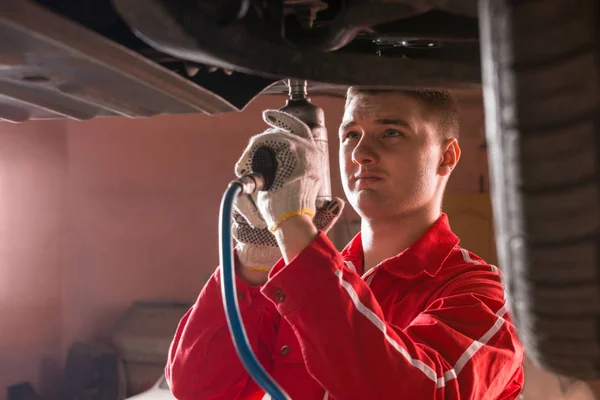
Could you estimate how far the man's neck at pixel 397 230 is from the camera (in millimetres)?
1191

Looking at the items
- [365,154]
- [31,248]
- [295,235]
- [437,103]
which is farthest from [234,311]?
[31,248]

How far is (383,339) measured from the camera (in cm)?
81

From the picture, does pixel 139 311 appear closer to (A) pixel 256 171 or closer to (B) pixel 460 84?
(A) pixel 256 171

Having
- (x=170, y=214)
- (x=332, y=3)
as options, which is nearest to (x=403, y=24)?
(x=332, y=3)

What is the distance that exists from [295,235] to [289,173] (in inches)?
3.0

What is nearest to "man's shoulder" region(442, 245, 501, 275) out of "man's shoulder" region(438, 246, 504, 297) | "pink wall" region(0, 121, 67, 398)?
"man's shoulder" region(438, 246, 504, 297)

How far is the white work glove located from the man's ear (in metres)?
0.39

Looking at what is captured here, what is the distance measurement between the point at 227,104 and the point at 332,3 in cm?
17

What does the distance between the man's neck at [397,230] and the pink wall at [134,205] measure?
157cm

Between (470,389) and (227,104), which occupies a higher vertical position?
(227,104)

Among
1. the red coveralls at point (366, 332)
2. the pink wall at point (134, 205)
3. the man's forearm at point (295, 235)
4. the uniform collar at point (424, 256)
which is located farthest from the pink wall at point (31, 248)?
the man's forearm at point (295, 235)

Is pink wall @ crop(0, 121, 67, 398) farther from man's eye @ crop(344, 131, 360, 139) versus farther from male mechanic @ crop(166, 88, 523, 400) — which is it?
man's eye @ crop(344, 131, 360, 139)

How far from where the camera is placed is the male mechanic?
804 millimetres

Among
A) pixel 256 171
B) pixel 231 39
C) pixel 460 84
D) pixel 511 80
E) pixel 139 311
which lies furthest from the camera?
pixel 139 311
